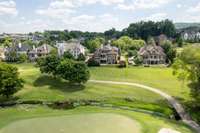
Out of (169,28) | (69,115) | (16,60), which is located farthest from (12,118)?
(169,28)

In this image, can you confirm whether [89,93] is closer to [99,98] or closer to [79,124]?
[99,98]

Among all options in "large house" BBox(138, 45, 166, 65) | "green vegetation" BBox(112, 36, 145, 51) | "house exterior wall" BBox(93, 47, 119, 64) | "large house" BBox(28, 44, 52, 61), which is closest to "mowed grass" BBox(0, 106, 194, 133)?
"house exterior wall" BBox(93, 47, 119, 64)

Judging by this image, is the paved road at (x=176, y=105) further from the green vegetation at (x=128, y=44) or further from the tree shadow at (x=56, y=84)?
the green vegetation at (x=128, y=44)

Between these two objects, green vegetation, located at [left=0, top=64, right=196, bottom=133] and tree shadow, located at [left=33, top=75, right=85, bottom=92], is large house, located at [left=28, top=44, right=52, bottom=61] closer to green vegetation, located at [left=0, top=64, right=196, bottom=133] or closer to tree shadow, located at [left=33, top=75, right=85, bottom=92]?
green vegetation, located at [left=0, top=64, right=196, bottom=133]

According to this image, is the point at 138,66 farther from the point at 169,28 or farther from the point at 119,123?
the point at 169,28

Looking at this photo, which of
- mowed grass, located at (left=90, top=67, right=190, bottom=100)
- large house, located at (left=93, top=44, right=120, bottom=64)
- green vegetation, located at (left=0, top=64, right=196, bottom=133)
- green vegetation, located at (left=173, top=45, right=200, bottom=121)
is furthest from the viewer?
large house, located at (left=93, top=44, right=120, bottom=64)

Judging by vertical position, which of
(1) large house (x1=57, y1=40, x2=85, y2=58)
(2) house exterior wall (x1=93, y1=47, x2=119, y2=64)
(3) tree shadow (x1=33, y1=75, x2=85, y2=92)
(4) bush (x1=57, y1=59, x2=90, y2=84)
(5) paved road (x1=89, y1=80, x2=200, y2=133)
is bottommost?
(5) paved road (x1=89, y1=80, x2=200, y2=133)
